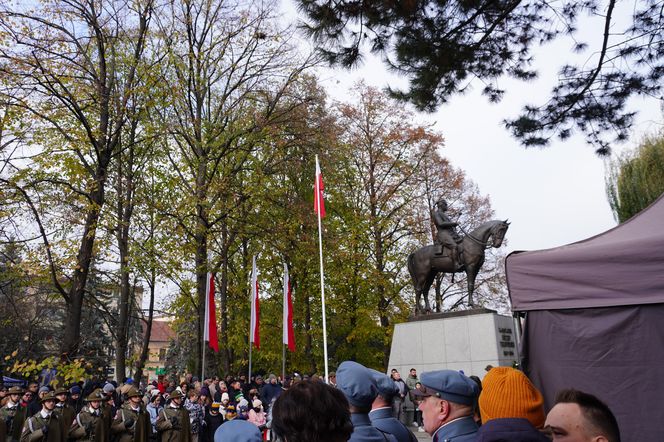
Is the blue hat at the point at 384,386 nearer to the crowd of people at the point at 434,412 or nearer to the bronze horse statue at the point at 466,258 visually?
the crowd of people at the point at 434,412

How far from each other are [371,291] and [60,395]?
18.3 m

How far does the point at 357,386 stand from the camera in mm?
3012

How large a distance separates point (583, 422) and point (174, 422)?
9.71 metres

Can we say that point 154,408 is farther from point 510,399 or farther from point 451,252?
point 510,399

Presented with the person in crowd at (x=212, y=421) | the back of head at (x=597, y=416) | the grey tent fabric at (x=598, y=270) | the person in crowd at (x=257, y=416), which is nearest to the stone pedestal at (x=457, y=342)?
the person in crowd at (x=257, y=416)

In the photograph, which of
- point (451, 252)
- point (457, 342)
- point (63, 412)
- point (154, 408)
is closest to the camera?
point (63, 412)

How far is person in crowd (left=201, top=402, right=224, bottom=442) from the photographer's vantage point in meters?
11.1

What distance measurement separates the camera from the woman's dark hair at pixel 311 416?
2.02 metres

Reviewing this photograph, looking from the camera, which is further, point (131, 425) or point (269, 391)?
point (269, 391)

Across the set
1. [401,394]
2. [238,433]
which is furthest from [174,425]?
[238,433]

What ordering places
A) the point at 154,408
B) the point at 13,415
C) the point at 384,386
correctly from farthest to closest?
the point at 154,408, the point at 13,415, the point at 384,386

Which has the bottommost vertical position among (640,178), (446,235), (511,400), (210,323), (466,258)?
(511,400)

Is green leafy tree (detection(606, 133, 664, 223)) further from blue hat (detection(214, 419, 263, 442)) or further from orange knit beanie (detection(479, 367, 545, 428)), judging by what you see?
blue hat (detection(214, 419, 263, 442))

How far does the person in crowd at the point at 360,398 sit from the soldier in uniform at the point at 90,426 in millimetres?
7559
